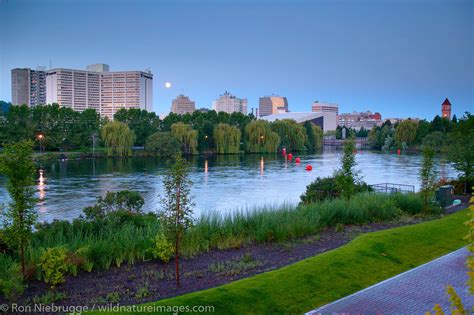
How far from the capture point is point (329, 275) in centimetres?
1034

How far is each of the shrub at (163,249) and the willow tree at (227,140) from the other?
78.6 m

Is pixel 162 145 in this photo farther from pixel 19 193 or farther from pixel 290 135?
pixel 19 193

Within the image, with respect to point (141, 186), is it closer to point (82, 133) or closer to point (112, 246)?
point (112, 246)

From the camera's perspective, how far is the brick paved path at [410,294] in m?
8.55

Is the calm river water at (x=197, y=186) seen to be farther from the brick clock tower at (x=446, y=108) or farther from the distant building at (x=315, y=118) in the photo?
the distant building at (x=315, y=118)

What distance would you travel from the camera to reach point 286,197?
31953 mm

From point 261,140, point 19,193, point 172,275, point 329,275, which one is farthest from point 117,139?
point 329,275

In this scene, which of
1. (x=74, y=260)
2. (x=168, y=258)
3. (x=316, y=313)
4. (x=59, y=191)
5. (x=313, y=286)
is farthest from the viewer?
(x=59, y=191)

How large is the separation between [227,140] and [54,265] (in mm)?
81737

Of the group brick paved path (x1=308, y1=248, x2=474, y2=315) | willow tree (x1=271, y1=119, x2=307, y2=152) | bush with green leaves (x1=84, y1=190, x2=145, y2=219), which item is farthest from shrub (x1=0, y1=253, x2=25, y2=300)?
willow tree (x1=271, y1=119, x2=307, y2=152)

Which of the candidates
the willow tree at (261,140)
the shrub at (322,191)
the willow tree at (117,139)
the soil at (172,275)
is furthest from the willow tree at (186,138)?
the soil at (172,275)

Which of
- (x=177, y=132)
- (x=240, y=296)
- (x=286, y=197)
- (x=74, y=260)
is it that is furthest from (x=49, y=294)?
(x=177, y=132)

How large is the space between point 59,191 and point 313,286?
1182 inches

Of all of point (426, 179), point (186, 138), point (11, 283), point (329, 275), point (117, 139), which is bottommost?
point (329, 275)
